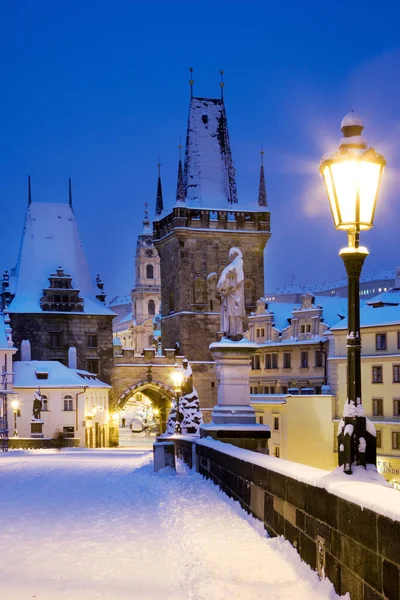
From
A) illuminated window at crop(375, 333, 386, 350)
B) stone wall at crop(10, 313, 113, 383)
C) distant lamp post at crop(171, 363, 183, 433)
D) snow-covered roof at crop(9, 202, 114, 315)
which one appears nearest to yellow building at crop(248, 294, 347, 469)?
illuminated window at crop(375, 333, 386, 350)

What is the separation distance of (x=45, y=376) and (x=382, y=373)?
2112 cm

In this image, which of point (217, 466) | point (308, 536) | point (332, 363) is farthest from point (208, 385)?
point (308, 536)

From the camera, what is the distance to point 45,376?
5762 centimetres

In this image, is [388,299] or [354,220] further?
[388,299]

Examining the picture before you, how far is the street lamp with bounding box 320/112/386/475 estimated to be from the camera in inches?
265

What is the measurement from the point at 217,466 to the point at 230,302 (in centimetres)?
571

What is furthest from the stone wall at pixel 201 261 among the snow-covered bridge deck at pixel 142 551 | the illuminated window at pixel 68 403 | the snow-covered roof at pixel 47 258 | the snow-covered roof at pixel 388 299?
the snow-covered bridge deck at pixel 142 551

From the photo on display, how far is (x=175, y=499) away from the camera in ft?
42.3

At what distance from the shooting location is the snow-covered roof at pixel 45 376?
5666 centimetres

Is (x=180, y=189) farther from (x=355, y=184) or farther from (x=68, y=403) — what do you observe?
(x=355, y=184)

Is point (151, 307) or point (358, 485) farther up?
point (151, 307)

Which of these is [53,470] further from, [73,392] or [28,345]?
[28,345]

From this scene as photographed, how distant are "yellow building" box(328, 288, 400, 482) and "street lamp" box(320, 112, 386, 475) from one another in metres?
39.4

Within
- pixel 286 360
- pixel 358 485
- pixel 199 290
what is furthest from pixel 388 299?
pixel 358 485
